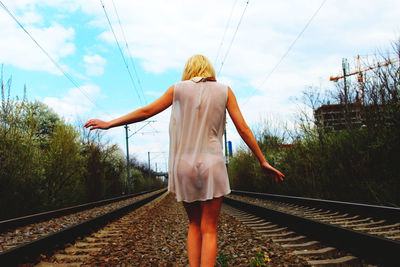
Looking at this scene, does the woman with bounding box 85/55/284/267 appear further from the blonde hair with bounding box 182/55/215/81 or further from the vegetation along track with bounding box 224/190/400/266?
the vegetation along track with bounding box 224/190/400/266

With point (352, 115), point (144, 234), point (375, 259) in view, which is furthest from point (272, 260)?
point (352, 115)

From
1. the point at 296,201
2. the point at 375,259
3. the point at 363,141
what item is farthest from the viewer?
the point at 296,201

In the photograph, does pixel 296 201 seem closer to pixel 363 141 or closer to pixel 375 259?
pixel 363 141

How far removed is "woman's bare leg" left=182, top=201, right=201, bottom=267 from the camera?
2160mm

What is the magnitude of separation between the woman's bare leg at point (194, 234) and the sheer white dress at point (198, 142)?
131 mm

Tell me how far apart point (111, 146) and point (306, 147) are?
30450 mm

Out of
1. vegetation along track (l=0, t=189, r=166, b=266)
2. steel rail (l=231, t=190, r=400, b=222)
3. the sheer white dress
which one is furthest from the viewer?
steel rail (l=231, t=190, r=400, b=222)

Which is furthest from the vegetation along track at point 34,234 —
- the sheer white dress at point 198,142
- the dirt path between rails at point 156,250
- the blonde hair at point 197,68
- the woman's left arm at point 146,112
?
the blonde hair at point 197,68

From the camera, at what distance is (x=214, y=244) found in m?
2.12

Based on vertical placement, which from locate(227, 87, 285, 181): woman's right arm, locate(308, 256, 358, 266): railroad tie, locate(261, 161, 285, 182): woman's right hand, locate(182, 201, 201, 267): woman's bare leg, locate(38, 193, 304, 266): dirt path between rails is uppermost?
locate(227, 87, 285, 181): woman's right arm

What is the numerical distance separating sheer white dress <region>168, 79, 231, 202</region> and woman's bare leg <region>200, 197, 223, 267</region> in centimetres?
8

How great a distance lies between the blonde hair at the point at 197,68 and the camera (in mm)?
2168

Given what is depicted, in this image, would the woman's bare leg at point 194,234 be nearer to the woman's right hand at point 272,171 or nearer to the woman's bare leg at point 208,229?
the woman's bare leg at point 208,229

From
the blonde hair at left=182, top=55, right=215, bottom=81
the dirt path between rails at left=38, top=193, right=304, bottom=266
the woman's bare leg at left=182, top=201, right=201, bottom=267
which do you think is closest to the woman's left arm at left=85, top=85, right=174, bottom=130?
the blonde hair at left=182, top=55, right=215, bottom=81
